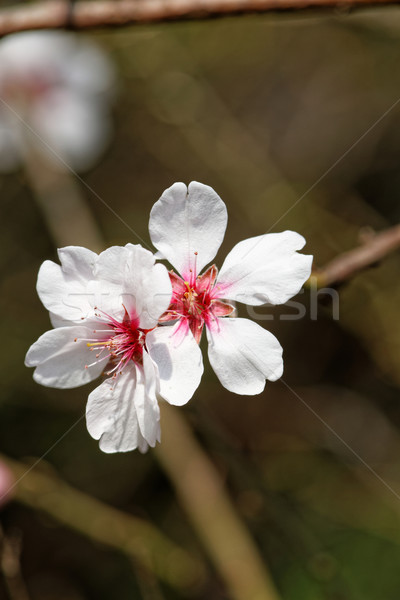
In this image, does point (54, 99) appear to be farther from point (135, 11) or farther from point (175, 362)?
point (175, 362)

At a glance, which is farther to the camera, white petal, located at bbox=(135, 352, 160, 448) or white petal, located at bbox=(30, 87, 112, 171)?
white petal, located at bbox=(30, 87, 112, 171)

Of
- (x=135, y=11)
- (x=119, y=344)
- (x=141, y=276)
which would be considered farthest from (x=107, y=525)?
(x=135, y=11)

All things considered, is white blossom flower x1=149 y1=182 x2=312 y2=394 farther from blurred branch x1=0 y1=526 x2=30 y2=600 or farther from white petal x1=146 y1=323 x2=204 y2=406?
blurred branch x1=0 y1=526 x2=30 y2=600

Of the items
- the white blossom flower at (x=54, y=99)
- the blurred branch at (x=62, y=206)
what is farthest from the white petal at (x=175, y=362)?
the white blossom flower at (x=54, y=99)

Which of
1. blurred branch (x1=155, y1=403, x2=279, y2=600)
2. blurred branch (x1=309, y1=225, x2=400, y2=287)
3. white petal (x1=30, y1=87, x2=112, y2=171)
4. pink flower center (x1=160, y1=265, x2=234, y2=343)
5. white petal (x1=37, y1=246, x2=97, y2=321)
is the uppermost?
white petal (x1=30, y1=87, x2=112, y2=171)

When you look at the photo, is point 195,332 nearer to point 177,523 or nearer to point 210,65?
point 177,523

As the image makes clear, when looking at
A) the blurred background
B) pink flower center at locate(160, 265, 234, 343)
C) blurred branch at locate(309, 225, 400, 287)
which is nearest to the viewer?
pink flower center at locate(160, 265, 234, 343)

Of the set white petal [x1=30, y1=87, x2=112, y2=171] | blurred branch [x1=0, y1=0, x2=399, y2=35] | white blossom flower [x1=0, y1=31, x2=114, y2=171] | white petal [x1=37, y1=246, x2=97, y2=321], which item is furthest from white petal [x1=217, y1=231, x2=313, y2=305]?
white petal [x1=30, y1=87, x2=112, y2=171]

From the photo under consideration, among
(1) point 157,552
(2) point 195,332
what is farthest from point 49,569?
(2) point 195,332
